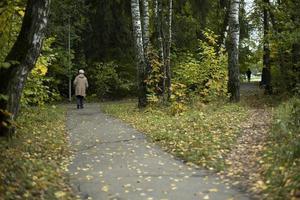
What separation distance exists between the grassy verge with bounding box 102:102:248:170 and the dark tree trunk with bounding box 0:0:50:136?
Answer: 385cm

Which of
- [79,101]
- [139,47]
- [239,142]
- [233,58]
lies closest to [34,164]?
[239,142]

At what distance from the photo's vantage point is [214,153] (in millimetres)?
10867

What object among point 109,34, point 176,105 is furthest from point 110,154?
point 109,34

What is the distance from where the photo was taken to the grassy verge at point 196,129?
1098 centimetres

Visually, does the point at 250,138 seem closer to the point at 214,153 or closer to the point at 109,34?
the point at 214,153

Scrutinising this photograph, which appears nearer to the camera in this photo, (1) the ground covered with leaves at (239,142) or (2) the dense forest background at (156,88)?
(1) the ground covered with leaves at (239,142)

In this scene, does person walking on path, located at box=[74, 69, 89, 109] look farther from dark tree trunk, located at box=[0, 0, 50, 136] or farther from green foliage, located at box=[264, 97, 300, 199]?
green foliage, located at box=[264, 97, 300, 199]

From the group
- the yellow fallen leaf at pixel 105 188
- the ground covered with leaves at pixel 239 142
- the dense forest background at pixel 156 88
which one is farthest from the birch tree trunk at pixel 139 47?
the yellow fallen leaf at pixel 105 188

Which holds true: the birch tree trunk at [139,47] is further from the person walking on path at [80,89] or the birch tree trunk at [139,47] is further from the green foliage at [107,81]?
the green foliage at [107,81]

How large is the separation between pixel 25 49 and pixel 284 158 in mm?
6391

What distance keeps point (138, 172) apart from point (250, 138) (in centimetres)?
381

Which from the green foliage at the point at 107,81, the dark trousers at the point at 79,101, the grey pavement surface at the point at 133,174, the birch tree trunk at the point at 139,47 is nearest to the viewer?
the grey pavement surface at the point at 133,174

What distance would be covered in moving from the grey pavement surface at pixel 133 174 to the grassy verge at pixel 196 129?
1.46ft

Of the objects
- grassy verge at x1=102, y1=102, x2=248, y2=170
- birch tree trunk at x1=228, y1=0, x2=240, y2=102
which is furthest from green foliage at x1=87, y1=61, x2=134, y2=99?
birch tree trunk at x1=228, y1=0, x2=240, y2=102
